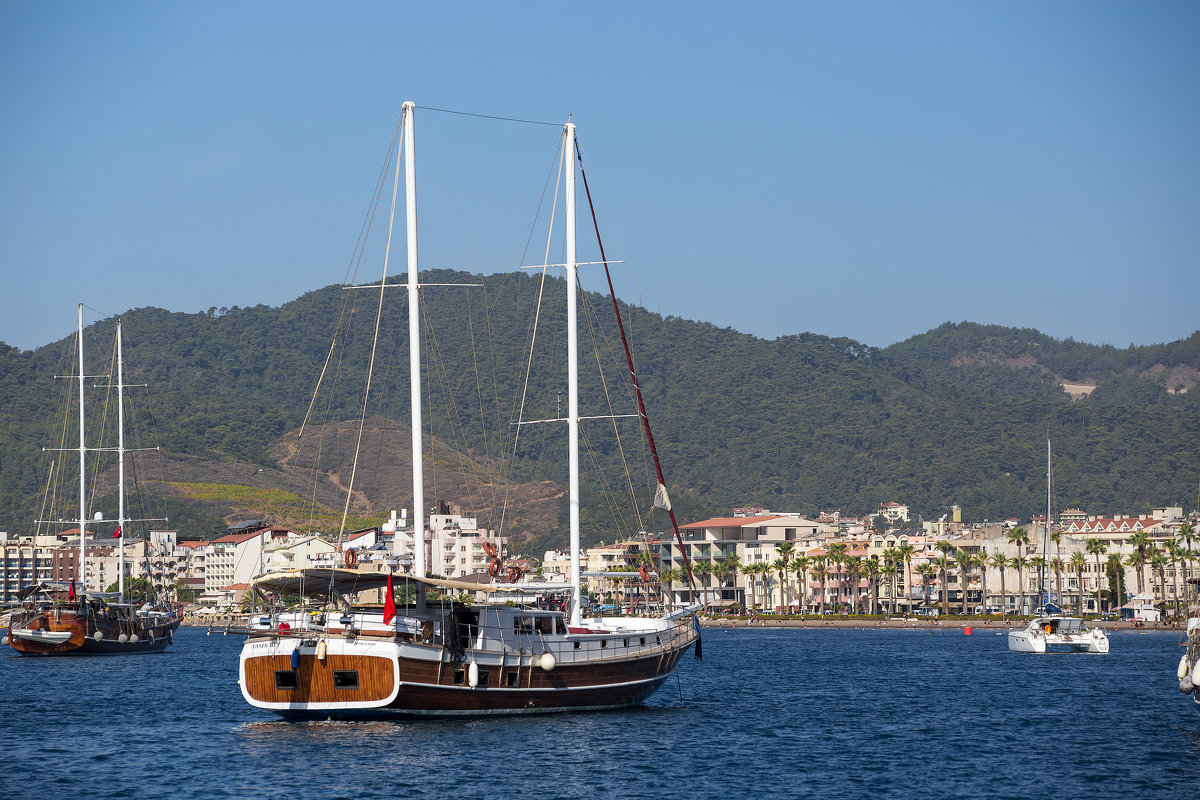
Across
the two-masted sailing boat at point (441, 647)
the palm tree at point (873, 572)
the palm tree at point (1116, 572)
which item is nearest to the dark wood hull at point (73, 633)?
the two-masted sailing boat at point (441, 647)

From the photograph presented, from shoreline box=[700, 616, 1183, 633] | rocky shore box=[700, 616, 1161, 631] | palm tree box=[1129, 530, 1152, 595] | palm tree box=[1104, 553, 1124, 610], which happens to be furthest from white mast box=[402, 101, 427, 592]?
palm tree box=[1104, 553, 1124, 610]

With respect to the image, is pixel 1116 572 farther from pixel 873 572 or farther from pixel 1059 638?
pixel 1059 638

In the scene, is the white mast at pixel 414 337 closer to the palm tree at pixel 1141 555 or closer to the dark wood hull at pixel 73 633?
the dark wood hull at pixel 73 633

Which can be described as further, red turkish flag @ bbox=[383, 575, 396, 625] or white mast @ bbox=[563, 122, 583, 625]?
white mast @ bbox=[563, 122, 583, 625]

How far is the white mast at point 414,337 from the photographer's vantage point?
50438 millimetres

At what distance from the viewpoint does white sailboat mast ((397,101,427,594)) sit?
50553 mm

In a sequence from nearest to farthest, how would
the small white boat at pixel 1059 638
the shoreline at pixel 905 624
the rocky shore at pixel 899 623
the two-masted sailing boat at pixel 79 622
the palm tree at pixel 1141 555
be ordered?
the two-masted sailing boat at pixel 79 622, the small white boat at pixel 1059 638, the shoreline at pixel 905 624, the rocky shore at pixel 899 623, the palm tree at pixel 1141 555

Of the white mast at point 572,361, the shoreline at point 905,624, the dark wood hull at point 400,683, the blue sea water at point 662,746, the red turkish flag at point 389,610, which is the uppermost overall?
the white mast at point 572,361

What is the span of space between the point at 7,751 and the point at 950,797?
3111 cm

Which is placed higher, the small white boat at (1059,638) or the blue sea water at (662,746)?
the blue sea water at (662,746)

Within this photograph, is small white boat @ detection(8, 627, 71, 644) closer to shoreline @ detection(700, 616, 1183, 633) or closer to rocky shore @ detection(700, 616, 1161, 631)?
shoreline @ detection(700, 616, 1183, 633)

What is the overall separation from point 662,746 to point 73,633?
70.2 meters

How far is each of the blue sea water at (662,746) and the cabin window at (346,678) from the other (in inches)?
64.4

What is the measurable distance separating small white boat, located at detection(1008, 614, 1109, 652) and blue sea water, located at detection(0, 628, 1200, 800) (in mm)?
34517
